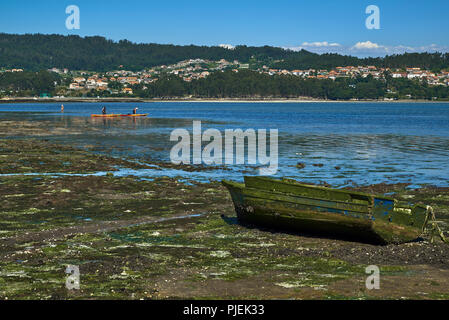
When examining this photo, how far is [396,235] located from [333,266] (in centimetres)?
287

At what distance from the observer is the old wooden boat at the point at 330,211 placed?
16312mm

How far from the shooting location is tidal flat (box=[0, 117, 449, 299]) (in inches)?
496

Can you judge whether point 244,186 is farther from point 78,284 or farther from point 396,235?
point 78,284

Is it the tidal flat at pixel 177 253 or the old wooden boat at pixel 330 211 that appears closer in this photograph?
the tidal flat at pixel 177 253

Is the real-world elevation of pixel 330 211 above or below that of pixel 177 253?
above

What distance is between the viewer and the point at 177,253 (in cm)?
1572

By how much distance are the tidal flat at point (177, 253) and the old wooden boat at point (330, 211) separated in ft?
1.27

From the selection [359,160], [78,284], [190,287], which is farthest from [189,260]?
[359,160]

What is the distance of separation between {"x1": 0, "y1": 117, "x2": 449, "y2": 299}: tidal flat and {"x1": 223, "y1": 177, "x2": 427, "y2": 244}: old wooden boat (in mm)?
386

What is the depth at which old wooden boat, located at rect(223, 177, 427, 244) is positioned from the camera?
1631 centimetres

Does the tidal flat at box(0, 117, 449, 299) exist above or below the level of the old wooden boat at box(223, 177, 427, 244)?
below

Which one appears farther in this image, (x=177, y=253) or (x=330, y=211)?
(x=330, y=211)

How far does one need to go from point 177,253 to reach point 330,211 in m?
4.78

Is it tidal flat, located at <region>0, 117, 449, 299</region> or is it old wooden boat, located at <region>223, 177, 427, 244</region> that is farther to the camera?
old wooden boat, located at <region>223, 177, 427, 244</region>
